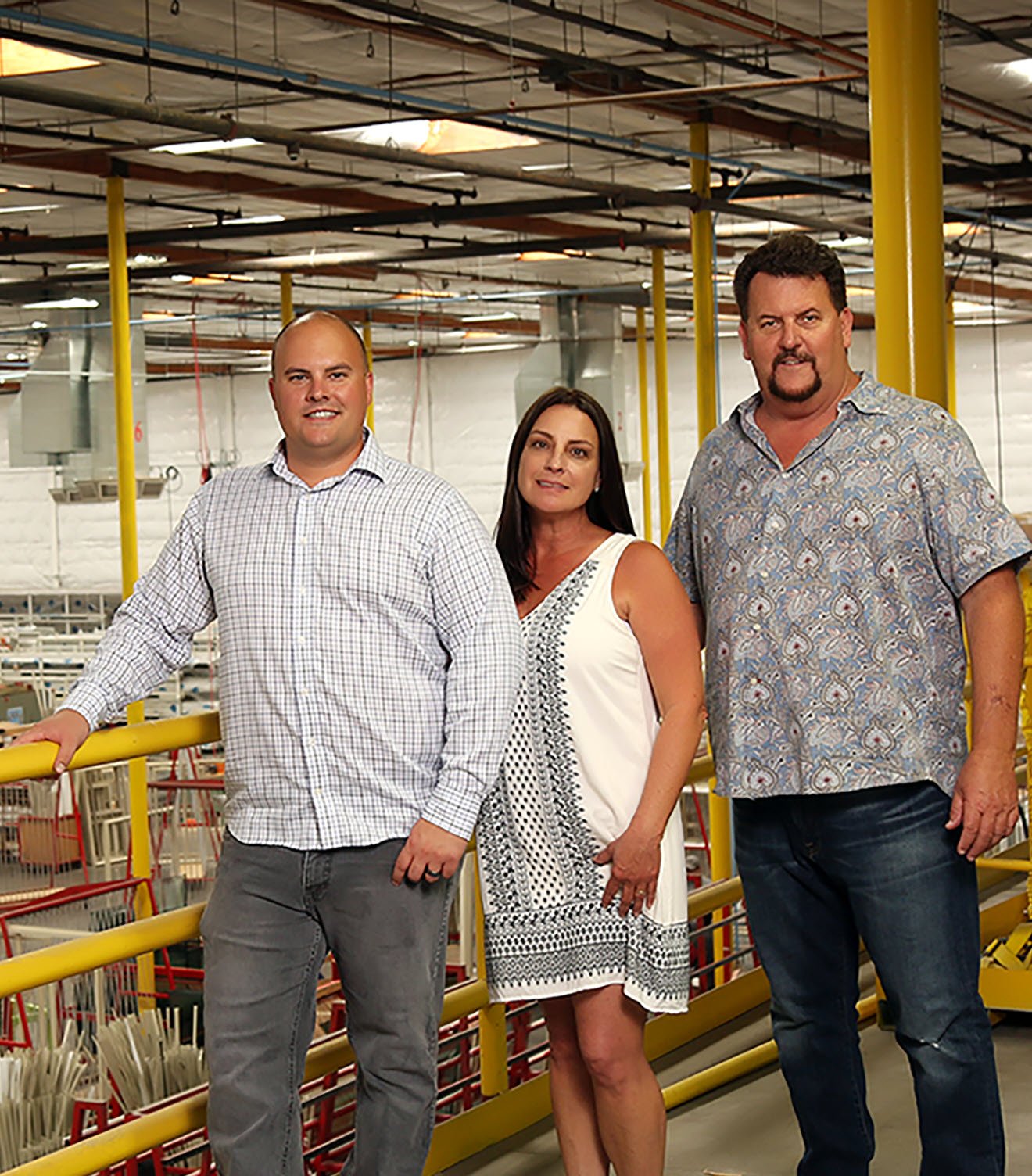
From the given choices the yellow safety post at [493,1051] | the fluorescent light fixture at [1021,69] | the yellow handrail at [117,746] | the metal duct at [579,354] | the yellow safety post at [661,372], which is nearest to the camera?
the yellow handrail at [117,746]

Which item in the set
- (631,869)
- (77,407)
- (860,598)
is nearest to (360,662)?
(631,869)

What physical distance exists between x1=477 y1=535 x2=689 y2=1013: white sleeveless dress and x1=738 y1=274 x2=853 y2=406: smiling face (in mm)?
370

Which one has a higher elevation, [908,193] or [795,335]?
[908,193]

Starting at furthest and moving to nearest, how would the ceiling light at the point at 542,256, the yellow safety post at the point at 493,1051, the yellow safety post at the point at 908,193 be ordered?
the ceiling light at the point at 542,256 → the yellow safety post at the point at 908,193 → the yellow safety post at the point at 493,1051

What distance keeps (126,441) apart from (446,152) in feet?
9.40

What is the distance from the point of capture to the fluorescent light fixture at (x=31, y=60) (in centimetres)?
719

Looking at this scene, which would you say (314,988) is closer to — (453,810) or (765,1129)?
(453,810)

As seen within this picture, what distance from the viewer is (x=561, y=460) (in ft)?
8.95

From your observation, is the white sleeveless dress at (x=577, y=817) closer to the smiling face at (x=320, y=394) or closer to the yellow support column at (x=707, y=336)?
the smiling face at (x=320, y=394)

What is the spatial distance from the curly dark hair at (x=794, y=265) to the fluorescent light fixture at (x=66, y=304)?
10725 millimetres

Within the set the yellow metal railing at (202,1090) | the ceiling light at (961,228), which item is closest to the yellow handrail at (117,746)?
the yellow metal railing at (202,1090)

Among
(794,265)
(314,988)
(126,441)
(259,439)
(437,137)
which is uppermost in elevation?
(437,137)

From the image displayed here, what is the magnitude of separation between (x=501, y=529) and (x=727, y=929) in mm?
8146

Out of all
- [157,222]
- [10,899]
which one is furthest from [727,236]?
[10,899]
